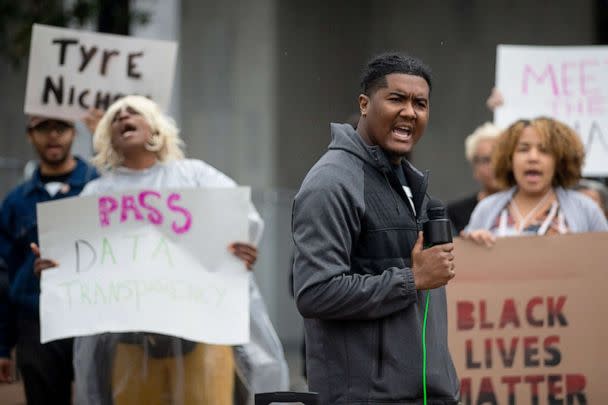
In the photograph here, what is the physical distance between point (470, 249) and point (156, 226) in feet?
4.60

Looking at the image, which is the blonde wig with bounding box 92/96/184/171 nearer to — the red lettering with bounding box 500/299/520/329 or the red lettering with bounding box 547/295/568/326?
the red lettering with bounding box 500/299/520/329

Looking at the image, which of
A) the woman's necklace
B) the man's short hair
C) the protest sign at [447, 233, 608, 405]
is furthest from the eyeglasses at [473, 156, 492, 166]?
the man's short hair

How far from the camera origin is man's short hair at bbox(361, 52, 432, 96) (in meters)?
3.65

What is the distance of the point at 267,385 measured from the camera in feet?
19.0

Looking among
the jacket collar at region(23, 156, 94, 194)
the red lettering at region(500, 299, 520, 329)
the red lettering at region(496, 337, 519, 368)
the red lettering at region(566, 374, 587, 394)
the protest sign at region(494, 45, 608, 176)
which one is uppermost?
the protest sign at region(494, 45, 608, 176)

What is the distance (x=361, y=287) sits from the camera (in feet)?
11.2

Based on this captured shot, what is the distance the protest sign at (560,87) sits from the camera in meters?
7.15

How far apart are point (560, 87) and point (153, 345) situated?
295cm

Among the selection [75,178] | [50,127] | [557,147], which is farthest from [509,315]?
[50,127]

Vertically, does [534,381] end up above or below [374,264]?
below

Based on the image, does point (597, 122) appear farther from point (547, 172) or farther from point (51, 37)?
point (51, 37)

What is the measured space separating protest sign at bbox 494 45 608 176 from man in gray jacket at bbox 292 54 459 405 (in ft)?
11.7

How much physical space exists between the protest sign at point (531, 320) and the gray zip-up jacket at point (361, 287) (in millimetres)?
1779

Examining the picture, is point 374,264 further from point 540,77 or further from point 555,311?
point 540,77
